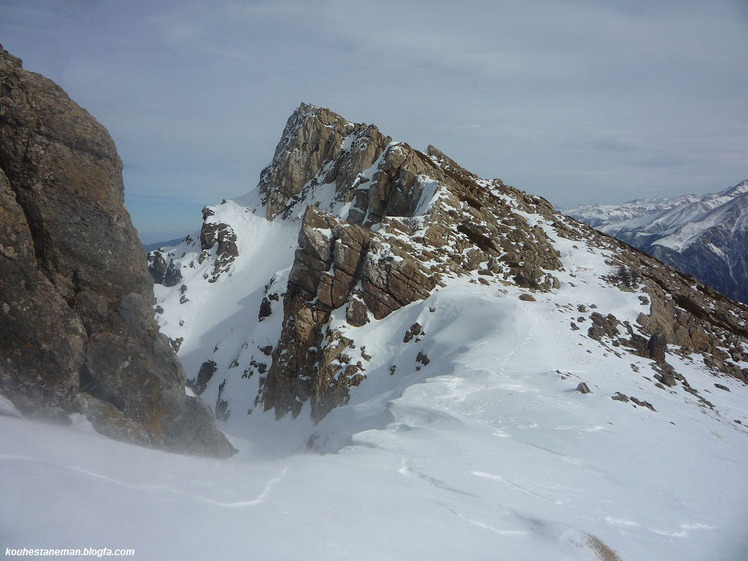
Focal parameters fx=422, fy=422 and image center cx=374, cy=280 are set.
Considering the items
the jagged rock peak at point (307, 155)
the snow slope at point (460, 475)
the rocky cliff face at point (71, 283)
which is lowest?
the snow slope at point (460, 475)

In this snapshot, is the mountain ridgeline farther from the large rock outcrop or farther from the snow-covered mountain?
the snow-covered mountain

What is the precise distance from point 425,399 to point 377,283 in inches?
626

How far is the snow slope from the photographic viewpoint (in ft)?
20.3

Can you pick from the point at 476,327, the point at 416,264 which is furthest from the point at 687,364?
the point at 416,264

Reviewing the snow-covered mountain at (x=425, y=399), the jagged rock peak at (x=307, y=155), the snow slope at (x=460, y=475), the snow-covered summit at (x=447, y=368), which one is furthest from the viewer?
the jagged rock peak at (x=307, y=155)

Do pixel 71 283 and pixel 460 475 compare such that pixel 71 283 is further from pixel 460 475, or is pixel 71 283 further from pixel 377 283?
pixel 377 283

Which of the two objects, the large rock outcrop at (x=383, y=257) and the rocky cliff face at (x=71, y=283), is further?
the large rock outcrop at (x=383, y=257)

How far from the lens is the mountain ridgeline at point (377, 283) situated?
32469 millimetres

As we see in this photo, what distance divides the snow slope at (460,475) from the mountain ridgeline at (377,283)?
464cm

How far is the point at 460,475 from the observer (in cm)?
1120

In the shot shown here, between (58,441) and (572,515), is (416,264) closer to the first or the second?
(572,515)

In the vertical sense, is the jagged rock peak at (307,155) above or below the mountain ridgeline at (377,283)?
above

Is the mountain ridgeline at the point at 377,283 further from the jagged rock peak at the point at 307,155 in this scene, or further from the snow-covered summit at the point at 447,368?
the jagged rock peak at the point at 307,155

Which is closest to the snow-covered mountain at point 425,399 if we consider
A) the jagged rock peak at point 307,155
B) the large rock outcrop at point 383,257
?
the large rock outcrop at point 383,257
